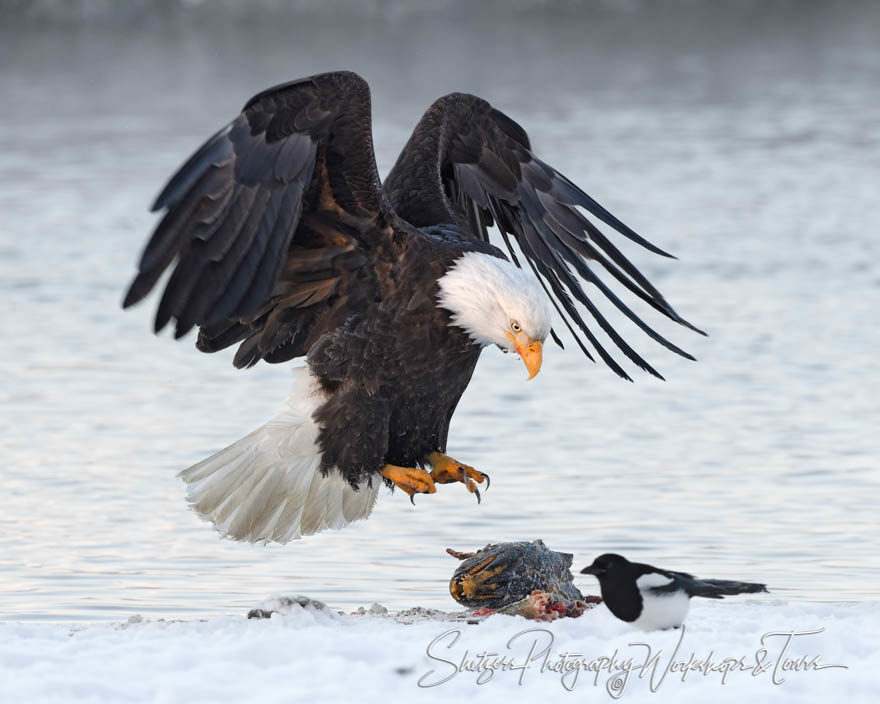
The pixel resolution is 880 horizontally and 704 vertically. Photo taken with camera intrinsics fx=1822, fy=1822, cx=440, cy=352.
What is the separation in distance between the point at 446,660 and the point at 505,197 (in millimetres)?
2008

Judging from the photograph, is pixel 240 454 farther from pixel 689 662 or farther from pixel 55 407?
pixel 55 407

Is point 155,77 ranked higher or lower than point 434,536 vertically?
higher

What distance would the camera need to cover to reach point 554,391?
8.09m

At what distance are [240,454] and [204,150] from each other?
1.05 metres

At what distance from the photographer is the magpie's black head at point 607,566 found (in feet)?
15.3

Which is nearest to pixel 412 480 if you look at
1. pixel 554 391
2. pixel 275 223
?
pixel 275 223

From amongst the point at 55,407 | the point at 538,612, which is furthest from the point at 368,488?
the point at 55,407

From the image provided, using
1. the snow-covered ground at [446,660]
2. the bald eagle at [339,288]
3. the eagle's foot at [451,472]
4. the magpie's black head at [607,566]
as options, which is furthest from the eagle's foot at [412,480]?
the magpie's black head at [607,566]

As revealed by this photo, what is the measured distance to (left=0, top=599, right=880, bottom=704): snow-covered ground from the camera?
4266 mm

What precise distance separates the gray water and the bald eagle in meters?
0.38

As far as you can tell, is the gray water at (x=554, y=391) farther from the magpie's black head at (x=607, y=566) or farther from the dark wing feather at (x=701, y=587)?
the magpie's black head at (x=607, y=566)

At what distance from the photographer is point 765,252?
10.9m

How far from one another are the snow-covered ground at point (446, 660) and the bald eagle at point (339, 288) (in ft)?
2.29

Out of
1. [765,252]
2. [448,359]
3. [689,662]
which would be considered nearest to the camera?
[689,662]
